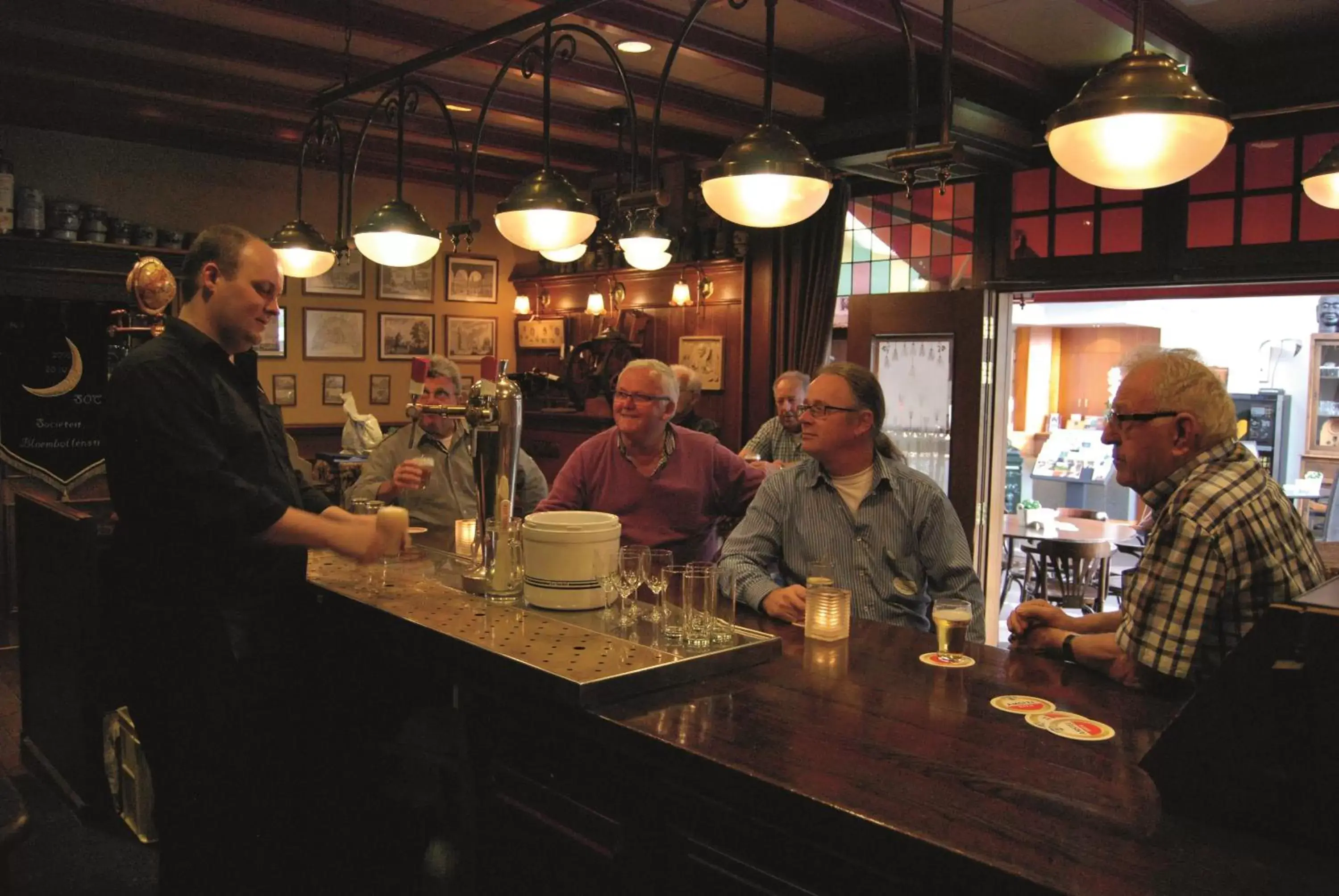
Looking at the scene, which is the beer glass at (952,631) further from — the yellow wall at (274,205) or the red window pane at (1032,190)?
the yellow wall at (274,205)

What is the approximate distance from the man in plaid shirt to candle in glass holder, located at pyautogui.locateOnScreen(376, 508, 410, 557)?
1548mm

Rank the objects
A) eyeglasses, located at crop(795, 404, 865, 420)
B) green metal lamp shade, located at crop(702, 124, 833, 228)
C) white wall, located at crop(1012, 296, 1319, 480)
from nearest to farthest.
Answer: green metal lamp shade, located at crop(702, 124, 833, 228) → eyeglasses, located at crop(795, 404, 865, 420) → white wall, located at crop(1012, 296, 1319, 480)

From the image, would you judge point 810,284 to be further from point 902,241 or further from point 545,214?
point 545,214

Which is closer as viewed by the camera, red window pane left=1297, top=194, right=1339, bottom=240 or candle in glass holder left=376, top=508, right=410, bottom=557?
candle in glass holder left=376, top=508, right=410, bottom=557

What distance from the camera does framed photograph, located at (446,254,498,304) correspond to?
913 centimetres

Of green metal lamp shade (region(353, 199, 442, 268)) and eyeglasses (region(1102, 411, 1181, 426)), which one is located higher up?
green metal lamp shade (region(353, 199, 442, 268))

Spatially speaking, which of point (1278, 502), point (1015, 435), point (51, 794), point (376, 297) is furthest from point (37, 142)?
point (1015, 435)

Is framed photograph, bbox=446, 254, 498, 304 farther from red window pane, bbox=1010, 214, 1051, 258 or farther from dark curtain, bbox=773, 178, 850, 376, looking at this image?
red window pane, bbox=1010, 214, 1051, 258

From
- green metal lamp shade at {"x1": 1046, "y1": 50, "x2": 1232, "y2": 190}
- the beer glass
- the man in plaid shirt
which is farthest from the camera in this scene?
the beer glass

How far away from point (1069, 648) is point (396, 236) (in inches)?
110

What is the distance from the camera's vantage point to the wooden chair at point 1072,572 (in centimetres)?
670

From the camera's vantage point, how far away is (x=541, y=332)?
9086 mm

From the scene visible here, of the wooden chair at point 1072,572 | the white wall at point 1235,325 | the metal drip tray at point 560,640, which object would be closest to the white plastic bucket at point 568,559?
the metal drip tray at point 560,640

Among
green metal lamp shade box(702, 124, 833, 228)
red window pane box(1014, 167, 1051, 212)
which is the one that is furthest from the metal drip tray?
red window pane box(1014, 167, 1051, 212)
